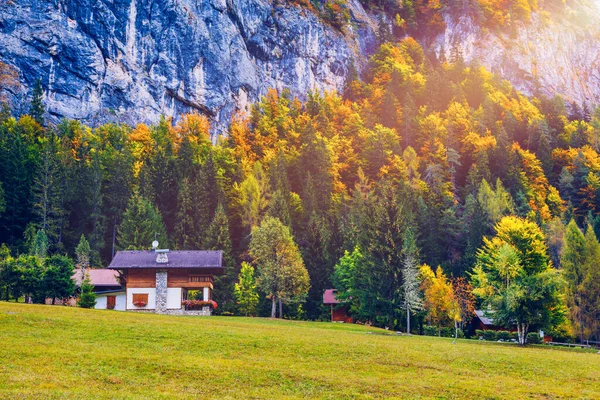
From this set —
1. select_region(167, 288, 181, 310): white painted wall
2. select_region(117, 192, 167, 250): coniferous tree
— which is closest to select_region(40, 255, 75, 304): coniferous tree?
select_region(167, 288, 181, 310): white painted wall

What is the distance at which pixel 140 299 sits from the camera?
6075 cm

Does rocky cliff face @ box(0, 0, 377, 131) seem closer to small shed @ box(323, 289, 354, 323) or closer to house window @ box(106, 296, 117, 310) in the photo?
house window @ box(106, 296, 117, 310)

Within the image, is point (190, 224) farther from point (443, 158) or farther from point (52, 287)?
point (443, 158)

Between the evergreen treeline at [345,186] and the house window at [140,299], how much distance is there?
1061cm

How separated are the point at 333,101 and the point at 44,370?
12030cm

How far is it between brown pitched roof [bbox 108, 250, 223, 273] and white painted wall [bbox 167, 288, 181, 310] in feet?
7.90

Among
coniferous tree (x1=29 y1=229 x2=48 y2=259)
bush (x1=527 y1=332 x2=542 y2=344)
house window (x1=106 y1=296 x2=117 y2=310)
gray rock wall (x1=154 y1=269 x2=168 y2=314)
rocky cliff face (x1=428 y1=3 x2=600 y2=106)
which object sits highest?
rocky cliff face (x1=428 y1=3 x2=600 y2=106)

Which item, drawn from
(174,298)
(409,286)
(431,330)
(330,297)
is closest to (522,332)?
(409,286)

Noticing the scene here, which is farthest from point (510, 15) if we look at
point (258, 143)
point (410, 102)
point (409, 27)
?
point (258, 143)

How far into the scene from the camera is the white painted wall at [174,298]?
2388 inches

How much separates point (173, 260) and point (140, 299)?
4.90m

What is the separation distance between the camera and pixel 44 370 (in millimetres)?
24703

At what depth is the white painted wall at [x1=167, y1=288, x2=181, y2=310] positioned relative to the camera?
6066 centimetres

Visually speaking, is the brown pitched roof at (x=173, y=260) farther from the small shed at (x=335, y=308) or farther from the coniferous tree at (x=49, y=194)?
the coniferous tree at (x=49, y=194)
